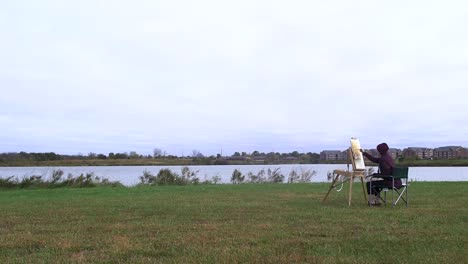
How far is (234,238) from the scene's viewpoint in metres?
6.26

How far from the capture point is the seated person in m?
10.6

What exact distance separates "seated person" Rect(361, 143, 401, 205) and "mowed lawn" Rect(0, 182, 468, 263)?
24.8 inches

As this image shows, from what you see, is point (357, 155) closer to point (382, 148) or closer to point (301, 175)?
point (382, 148)

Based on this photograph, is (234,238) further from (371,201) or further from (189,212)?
(371,201)

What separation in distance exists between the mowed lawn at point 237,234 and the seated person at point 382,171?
63cm

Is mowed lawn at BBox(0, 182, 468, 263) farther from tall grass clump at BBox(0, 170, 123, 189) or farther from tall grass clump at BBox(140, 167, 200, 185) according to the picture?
tall grass clump at BBox(140, 167, 200, 185)

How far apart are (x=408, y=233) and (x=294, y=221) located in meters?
1.78

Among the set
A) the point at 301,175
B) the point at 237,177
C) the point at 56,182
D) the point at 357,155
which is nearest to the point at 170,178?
the point at 237,177

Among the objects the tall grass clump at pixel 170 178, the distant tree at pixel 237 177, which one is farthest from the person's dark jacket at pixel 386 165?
the distant tree at pixel 237 177

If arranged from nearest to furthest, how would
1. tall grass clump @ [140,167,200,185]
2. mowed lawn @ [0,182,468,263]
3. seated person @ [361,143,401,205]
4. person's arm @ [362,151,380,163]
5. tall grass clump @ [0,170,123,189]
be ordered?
mowed lawn @ [0,182,468,263] < seated person @ [361,143,401,205] < person's arm @ [362,151,380,163] < tall grass clump @ [0,170,123,189] < tall grass clump @ [140,167,200,185]

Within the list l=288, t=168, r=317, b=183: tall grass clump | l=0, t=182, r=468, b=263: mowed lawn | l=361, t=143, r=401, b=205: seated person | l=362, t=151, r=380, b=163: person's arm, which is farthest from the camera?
l=288, t=168, r=317, b=183: tall grass clump

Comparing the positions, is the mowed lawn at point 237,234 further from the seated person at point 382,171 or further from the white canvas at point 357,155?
the white canvas at point 357,155

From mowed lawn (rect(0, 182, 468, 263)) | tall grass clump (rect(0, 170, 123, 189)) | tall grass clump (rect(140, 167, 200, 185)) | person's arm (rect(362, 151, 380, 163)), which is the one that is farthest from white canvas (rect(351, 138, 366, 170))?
tall grass clump (rect(0, 170, 123, 189))

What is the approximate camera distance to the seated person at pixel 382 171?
34.9ft
